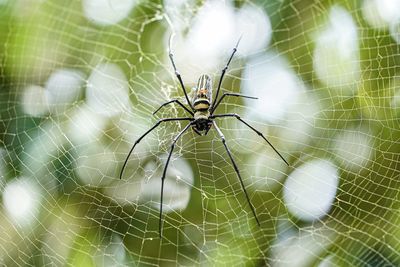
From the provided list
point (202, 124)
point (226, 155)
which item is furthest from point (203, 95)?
point (226, 155)

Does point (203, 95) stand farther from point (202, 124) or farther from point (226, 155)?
point (226, 155)

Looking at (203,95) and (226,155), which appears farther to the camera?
(226,155)

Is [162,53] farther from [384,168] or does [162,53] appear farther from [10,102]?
[384,168]

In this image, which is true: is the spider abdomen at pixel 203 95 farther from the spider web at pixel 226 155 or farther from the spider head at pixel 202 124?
the spider web at pixel 226 155

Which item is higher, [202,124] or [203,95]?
[203,95]

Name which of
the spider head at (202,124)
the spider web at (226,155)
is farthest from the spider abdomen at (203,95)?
the spider web at (226,155)

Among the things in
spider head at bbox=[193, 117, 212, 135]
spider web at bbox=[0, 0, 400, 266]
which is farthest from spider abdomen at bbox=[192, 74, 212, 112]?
spider web at bbox=[0, 0, 400, 266]

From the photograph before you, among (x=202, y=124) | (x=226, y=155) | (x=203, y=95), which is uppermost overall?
(x=203, y=95)

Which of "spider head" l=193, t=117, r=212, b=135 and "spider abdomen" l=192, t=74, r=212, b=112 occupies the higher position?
"spider abdomen" l=192, t=74, r=212, b=112

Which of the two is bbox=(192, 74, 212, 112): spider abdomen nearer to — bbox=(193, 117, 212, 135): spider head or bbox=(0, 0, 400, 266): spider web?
bbox=(193, 117, 212, 135): spider head
